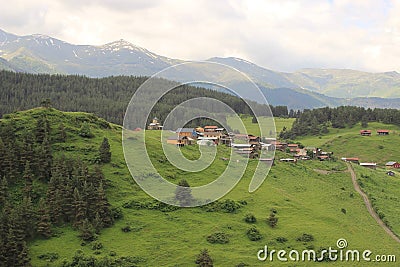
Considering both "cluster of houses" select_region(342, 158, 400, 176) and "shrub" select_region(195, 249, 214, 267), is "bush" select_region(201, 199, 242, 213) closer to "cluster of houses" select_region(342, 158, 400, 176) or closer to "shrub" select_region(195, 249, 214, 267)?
"shrub" select_region(195, 249, 214, 267)

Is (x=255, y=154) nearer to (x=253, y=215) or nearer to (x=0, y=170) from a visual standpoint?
(x=253, y=215)

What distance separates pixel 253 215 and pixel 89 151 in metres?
30.0

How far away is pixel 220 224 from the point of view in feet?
178

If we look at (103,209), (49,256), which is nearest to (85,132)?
(103,209)

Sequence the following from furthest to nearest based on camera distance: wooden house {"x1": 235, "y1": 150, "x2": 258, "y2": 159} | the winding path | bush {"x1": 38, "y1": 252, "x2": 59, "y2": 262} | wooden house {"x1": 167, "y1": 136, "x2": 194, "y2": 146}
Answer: wooden house {"x1": 235, "y1": 150, "x2": 258, "y2": 159}, wooden house {"x1": 167, "y1": 136, "x2": 194, "y2": 146}, the winding path, bush {"x1": 38, "y1": 252, "x2": 59, "y2": 262}

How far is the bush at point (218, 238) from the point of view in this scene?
163ft

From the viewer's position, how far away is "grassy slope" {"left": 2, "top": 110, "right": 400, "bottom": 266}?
46.6 metres

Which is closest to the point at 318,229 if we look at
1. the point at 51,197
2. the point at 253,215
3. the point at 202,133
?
the point at 253,215

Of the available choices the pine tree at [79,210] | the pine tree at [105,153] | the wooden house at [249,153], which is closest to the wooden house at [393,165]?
the wooden house at [249,153]

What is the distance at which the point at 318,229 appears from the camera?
180 feet

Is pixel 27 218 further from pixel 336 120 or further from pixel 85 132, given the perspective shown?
pixel 336 120

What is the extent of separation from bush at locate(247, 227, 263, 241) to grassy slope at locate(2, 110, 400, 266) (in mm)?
664

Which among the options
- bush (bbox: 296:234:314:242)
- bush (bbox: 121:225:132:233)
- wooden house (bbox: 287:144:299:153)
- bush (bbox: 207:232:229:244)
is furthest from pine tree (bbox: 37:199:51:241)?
wooden house (bbox: 287:144:299:153)

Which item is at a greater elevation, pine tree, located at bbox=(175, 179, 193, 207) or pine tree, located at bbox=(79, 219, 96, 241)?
pine tree, located at bbox=(175, 179, 193, 207)
